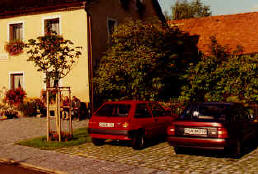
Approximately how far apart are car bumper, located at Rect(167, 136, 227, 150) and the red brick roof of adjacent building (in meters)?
13.2

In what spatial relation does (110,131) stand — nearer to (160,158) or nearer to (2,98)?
(160,158)

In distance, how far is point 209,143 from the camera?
24.2 feet

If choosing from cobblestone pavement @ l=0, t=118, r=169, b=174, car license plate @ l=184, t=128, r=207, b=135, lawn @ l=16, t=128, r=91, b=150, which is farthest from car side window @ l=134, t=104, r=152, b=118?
lawn @ l=16, t=128, r=91, b=150

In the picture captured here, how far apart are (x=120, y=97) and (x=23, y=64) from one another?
7.32 meters

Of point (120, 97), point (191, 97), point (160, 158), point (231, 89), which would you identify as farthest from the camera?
point (120, 97)

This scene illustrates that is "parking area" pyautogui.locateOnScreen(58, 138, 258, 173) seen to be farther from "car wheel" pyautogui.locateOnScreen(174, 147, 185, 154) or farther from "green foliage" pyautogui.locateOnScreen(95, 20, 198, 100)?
"green foliage" pyautogui.locateOnScreen(95, 20, 198, 100)

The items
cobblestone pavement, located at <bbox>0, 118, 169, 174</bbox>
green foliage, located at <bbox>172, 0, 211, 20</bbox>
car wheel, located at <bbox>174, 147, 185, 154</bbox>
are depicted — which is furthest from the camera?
green foliage, located at <bbox>172, 0, 211, 20</bbox>

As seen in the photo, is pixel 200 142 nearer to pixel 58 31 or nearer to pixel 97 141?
pixel 97 141

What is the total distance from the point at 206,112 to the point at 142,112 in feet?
6.82

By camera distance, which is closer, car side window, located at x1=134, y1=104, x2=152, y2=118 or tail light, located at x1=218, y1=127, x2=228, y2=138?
tail light, located at x1=218, y1=127, x2=228, y2=138

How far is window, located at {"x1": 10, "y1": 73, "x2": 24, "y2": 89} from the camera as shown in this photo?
782 inches

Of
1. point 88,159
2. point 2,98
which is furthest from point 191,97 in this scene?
point 2,98

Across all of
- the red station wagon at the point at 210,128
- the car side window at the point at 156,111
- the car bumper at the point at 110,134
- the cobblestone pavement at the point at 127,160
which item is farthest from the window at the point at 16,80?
the red station wagon at the point at 210,128

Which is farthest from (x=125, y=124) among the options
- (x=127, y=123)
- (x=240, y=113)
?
(x=240, y=113)
